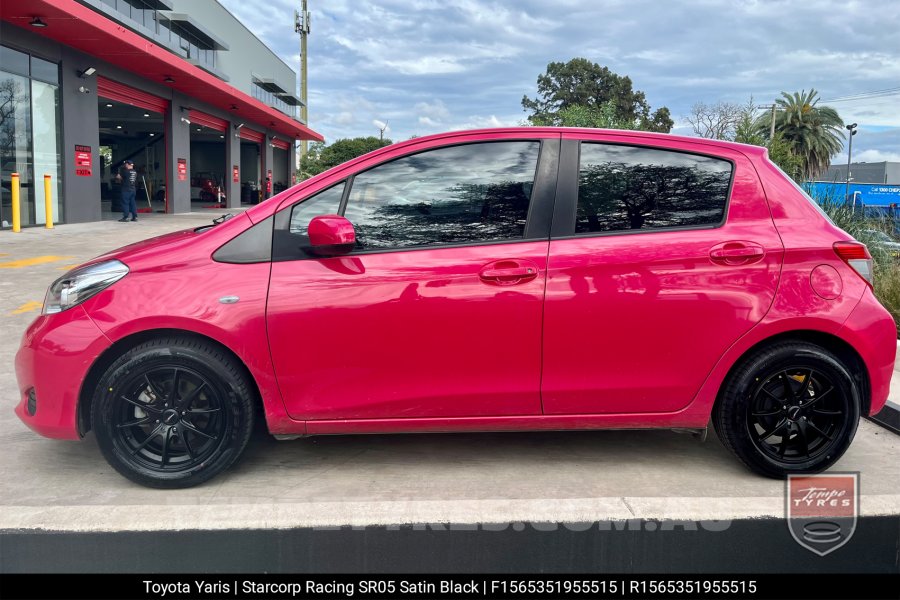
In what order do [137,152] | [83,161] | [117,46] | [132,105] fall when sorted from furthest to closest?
[137,152], [132,105], [83,161], [117,46]

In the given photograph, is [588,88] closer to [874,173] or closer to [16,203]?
[874,173]

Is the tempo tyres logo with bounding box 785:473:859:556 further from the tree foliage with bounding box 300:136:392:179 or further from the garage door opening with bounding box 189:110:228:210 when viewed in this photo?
the tree foliage with bounding box 300:136:392:179

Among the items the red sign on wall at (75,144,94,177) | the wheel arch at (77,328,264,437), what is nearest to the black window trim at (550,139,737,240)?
the wheel arch at (77,328,264,437)

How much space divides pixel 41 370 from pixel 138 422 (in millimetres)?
509

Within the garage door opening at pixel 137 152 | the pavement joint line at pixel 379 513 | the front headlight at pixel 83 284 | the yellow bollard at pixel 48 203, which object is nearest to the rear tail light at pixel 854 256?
the pavement joint line at pixel 379 513

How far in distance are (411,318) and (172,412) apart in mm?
1185

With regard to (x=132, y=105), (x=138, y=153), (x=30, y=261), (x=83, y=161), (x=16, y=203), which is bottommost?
(x=30, y=261)

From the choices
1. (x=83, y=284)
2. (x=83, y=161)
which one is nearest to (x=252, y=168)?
(x=83, y=161)

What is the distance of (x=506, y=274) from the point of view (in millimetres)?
3271

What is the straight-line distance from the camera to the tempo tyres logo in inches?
115

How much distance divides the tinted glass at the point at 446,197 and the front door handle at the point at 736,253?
0.92 metres

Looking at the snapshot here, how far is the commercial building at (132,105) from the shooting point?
1578 centimetres

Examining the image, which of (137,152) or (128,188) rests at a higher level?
(137,152)

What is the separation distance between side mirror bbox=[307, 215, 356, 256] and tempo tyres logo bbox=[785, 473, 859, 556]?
89.5 inches
